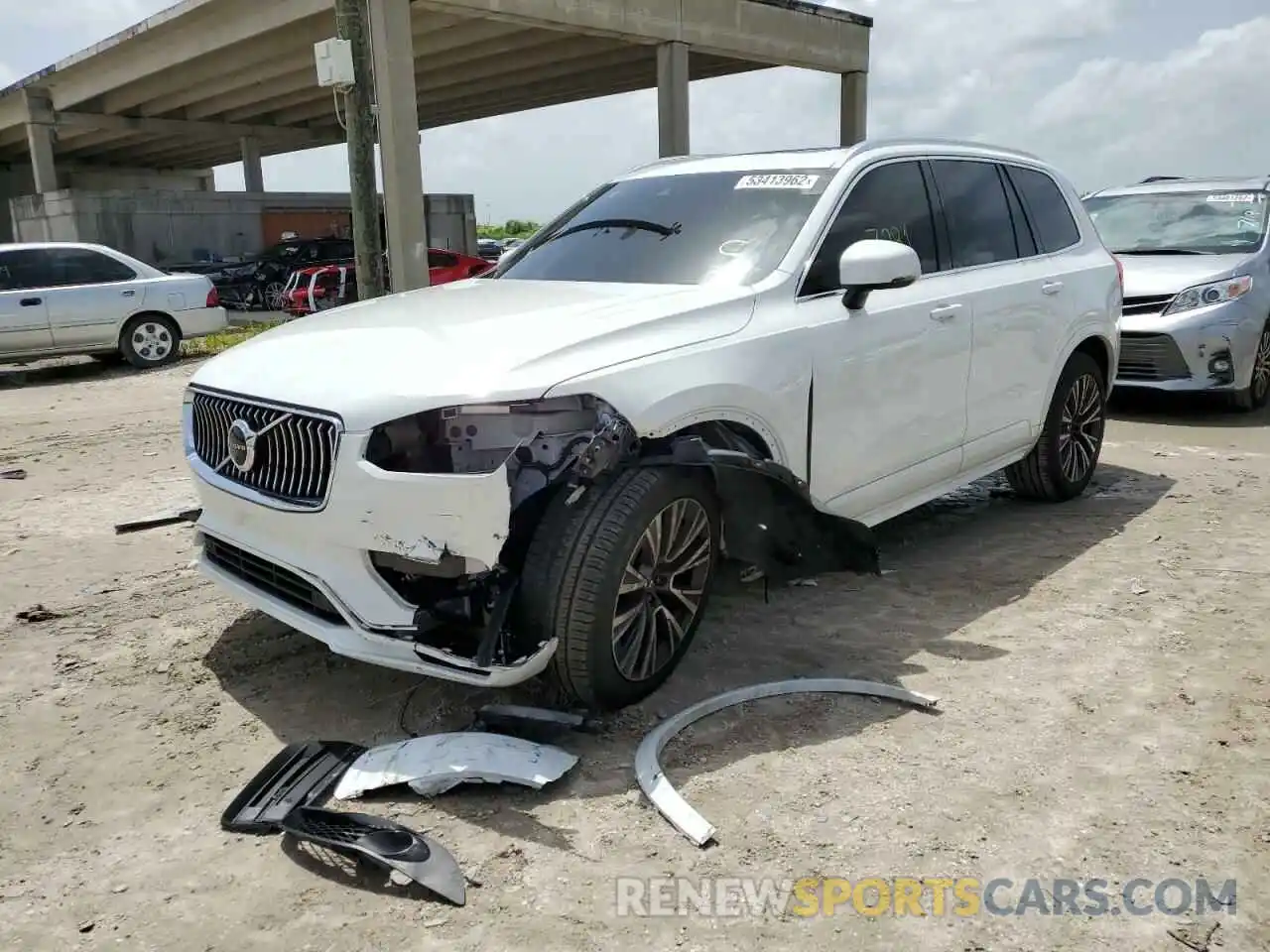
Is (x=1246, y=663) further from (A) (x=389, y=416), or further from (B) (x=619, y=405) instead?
(A) (x=389, y=416)

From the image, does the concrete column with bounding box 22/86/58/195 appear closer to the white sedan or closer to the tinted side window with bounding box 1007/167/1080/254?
the white sedan

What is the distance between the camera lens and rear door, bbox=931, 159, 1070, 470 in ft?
16.0

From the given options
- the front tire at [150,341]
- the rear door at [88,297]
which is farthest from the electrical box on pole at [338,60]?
the front tire at [150,341]

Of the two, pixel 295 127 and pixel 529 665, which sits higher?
pixel 295 127

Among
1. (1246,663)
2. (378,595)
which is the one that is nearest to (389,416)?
(378,595)

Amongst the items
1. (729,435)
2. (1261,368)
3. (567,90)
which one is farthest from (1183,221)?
(567,90)

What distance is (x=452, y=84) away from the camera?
81.6 feet

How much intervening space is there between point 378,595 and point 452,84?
2396 centimetres

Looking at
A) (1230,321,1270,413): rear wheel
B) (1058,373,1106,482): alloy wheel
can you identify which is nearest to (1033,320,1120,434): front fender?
(1058,373,1106,482): alloy wheel

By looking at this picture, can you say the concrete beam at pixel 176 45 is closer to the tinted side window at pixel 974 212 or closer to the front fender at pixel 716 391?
the tinted side window at pixel 974 212

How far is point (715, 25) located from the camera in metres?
19.3

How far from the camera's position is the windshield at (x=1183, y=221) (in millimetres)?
9016

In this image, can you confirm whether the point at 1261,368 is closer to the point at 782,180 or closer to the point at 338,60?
the point at 782,180

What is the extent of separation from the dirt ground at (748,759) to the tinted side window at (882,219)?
1.42 meters
